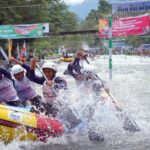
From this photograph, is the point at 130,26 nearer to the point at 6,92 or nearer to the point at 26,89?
the point at 26,89

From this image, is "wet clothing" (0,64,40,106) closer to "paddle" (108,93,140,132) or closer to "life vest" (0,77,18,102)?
"life vest" (0,77,18,102)

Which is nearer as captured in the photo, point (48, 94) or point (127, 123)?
point (48, 94)

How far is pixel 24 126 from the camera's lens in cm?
751

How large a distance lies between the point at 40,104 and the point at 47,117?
78cm

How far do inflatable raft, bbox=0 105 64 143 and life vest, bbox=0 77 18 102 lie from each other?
1.61 feet

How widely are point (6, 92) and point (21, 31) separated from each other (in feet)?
81.7

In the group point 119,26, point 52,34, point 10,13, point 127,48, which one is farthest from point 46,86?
point 127,48

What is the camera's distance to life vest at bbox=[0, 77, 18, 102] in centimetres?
819

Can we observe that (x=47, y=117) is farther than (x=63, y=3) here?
No

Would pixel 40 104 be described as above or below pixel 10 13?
below

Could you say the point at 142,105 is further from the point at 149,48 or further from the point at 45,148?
the point at 149,48

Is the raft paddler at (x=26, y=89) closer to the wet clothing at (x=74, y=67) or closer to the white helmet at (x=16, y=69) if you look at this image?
the white helmet at (x=16, y=69)

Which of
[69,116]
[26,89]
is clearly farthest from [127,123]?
[26,89]

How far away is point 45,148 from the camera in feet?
25.2
